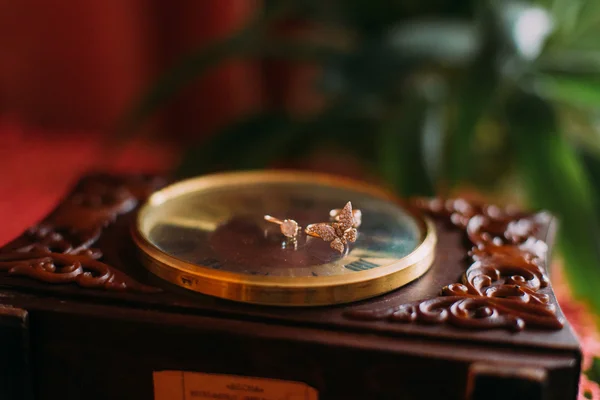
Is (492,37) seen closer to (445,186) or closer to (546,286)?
(445,186)

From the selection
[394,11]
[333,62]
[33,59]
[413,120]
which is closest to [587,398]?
[413,120]

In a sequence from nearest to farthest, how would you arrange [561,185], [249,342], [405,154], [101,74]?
[249,342]
[561,185]
[405,154]
[101,74]

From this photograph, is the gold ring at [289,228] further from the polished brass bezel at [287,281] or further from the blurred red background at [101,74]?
the blurred red background at [101,74]

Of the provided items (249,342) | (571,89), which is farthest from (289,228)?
(571,89)

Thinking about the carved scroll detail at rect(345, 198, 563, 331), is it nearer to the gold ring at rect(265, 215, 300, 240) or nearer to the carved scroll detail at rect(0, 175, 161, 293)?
the gold ring at rect(265, 215, 300, 240)

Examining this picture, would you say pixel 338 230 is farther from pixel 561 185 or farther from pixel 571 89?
pixel 571 89

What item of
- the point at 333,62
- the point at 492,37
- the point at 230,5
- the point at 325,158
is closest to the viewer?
the point at 492,37
